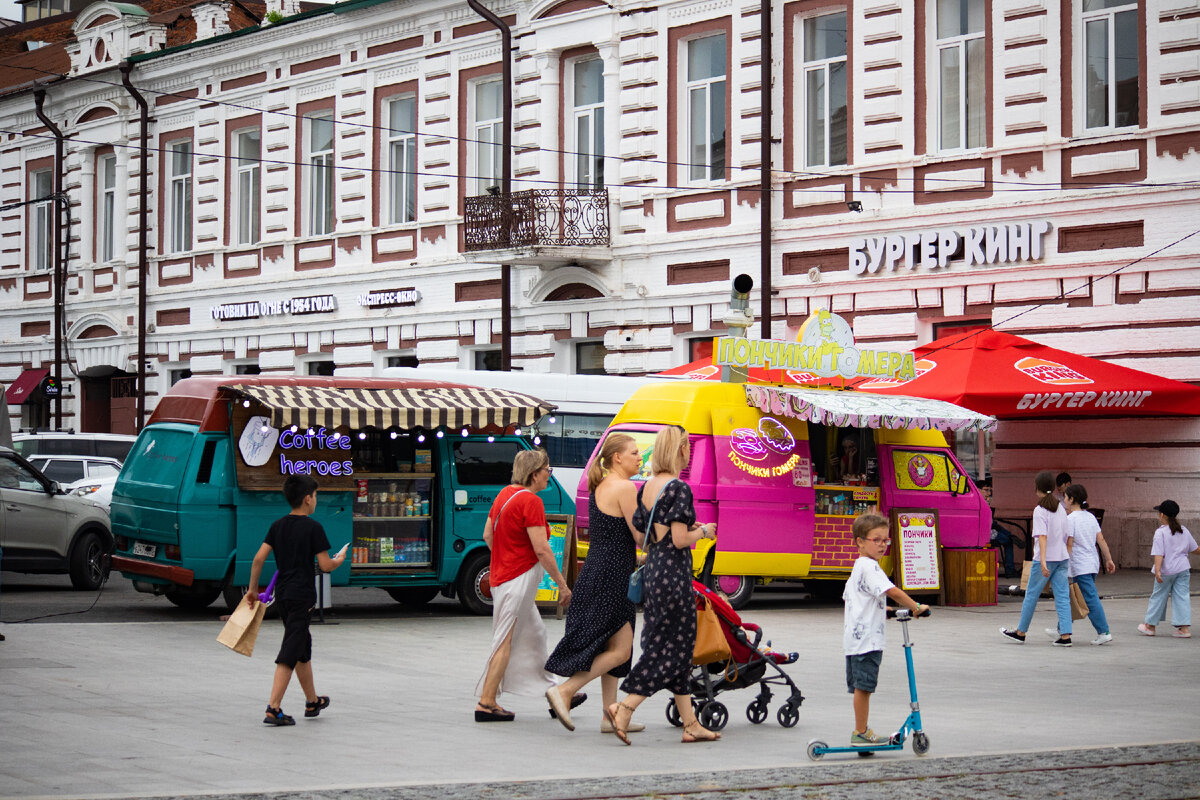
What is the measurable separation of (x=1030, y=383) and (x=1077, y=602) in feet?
18.5

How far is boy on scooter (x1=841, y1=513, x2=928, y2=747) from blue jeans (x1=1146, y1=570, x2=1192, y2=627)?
727 cm

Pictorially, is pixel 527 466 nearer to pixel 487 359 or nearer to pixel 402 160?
pixel 487 359

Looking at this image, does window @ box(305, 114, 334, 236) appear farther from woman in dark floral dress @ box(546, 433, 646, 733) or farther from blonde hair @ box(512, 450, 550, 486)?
woman in dark floral dress @ box(546, 433, 646, 733)

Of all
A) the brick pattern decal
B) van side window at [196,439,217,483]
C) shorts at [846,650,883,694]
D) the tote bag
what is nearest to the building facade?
the brick pattern decal

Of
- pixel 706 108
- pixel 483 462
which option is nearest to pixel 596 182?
pixel 706 108

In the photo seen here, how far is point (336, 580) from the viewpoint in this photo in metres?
17.5

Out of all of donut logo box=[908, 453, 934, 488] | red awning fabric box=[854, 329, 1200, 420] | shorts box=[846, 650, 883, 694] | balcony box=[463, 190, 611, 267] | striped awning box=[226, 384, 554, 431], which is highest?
balcony box=[463, 190, 611, 267]

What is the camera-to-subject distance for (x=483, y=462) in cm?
1841

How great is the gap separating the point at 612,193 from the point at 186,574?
13.6 metres

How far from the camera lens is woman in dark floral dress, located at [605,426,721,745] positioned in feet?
32.5

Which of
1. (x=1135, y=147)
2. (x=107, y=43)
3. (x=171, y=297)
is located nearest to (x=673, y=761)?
(x=1135, y=147)

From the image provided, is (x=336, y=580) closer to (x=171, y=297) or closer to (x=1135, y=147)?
(x=1135, y=147)

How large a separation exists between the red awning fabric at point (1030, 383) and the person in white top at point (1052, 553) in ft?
18.0

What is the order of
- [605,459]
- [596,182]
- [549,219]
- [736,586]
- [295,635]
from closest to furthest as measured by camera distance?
[605,459] < [295,635] < [736,586] < [549,219] < [596,182]
